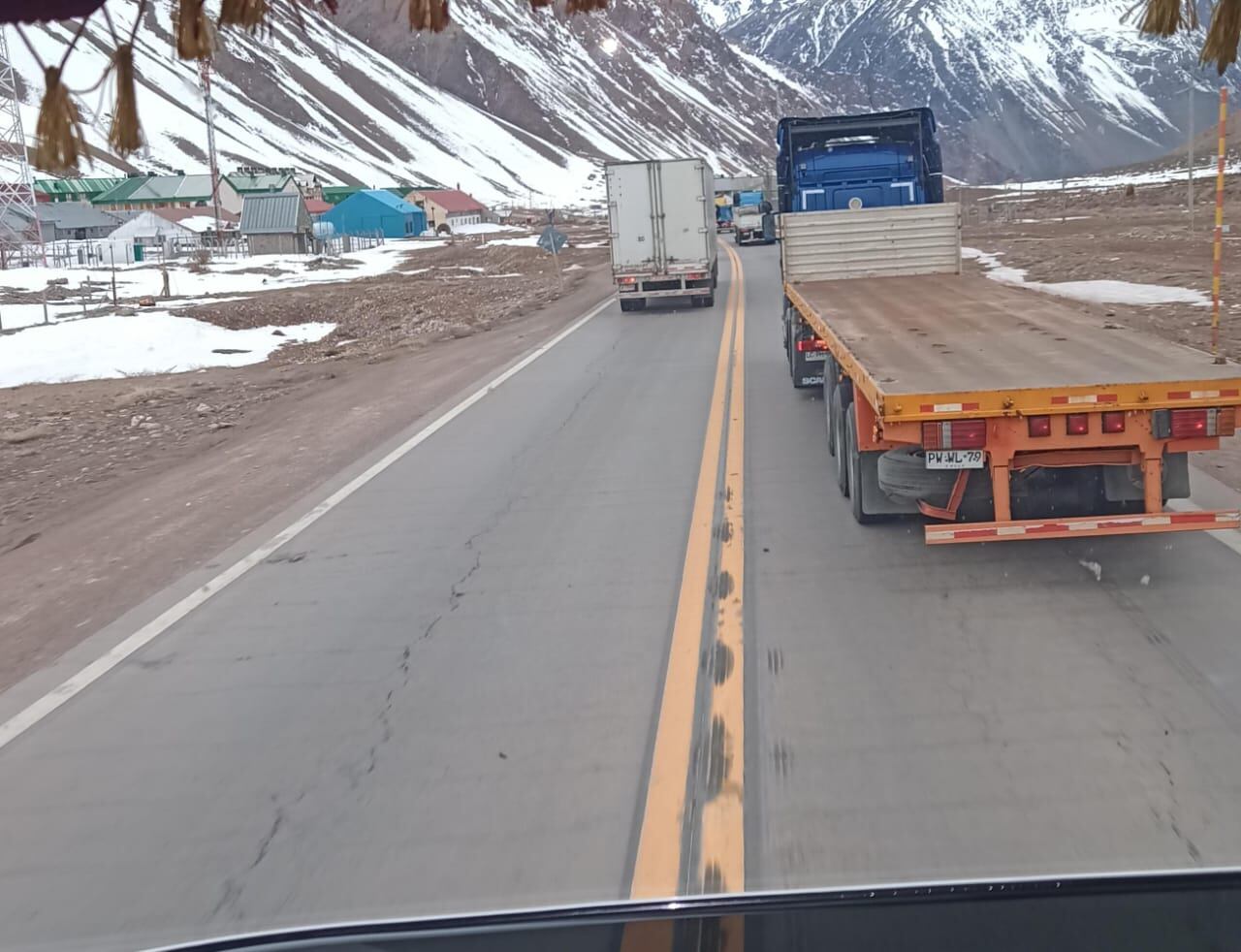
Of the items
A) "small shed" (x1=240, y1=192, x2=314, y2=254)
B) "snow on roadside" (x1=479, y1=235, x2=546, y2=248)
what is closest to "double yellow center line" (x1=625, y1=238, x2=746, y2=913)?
"snow on roadside" (x1=479, y1=235, x2=546, y2=248)

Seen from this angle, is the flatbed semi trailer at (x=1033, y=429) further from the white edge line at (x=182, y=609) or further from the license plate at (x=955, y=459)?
the white edge line at (x=182, y=609)

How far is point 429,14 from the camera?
281 cm

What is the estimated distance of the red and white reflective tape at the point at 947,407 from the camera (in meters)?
6.50

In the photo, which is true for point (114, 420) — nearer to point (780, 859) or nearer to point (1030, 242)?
point (780, 859)

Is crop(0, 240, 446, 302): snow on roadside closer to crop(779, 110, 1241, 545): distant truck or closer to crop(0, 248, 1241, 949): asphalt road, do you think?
crop(779, 110, 1241, 545): distant truck

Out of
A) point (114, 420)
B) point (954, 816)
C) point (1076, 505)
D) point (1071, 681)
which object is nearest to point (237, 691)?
point (954, 816)

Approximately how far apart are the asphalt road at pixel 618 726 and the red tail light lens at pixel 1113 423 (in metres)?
0.85

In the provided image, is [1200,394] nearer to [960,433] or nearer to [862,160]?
[960,433]

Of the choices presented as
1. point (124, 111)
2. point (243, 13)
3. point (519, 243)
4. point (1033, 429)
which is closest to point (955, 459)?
point (1033, 429)

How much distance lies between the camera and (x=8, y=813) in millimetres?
4699

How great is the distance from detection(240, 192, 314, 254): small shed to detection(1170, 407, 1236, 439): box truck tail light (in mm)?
75637

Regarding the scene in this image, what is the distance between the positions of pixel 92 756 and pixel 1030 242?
136 feet

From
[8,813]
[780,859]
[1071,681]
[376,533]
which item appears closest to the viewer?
[780,859]

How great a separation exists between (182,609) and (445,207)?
414ft
